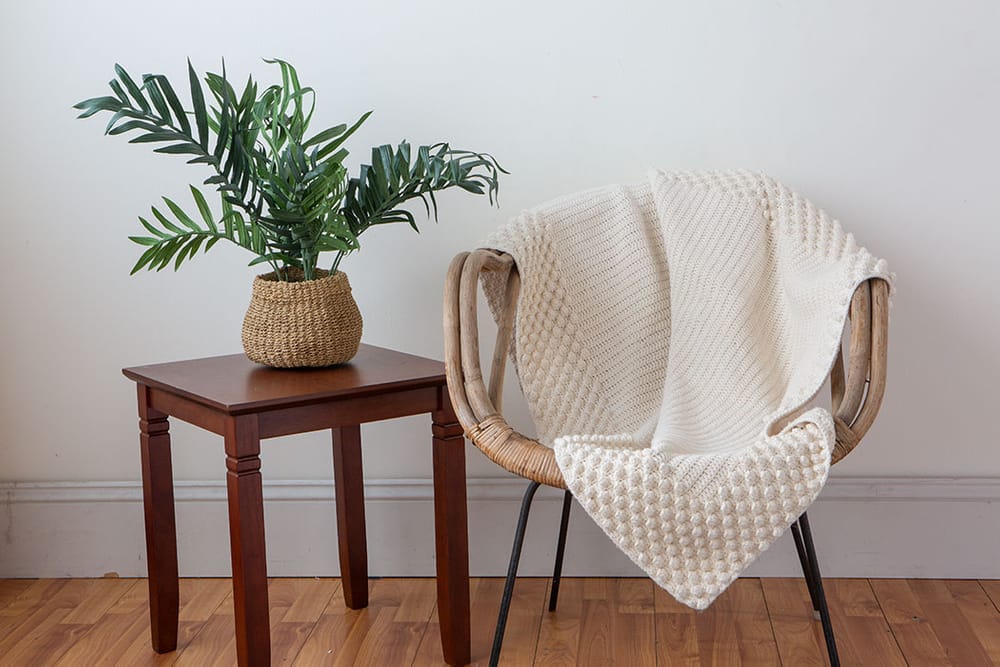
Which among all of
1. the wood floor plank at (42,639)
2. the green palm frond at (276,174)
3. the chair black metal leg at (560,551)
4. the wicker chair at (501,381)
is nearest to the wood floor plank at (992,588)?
the wicker chair at (501,381)

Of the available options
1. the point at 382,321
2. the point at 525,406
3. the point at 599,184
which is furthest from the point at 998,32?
the point at 382,321

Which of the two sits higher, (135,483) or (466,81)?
(466,81)

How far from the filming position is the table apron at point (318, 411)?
5.10 ft

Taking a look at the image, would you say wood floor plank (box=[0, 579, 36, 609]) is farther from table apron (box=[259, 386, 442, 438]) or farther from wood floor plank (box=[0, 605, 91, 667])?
table apron (box=[259, 386, 442, 438])

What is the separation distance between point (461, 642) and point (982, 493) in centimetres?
104

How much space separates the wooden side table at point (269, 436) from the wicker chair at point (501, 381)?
121 millimetres

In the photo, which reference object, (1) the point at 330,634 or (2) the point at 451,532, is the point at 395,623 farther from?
(2) the point at 451,532

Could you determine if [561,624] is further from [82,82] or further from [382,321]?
[82,82]

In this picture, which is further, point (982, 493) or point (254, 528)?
point (982, 493)

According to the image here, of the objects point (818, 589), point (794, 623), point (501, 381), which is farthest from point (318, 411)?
point (794, 623)

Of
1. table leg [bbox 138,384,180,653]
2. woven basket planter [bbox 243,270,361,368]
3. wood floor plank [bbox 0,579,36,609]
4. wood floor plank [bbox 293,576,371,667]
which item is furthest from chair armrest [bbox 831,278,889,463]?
wood floor plank [bbox 0,579,36,609]

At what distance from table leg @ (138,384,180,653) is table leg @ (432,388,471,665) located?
17.8 inches

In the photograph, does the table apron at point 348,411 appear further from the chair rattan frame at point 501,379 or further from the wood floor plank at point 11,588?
the wood floor plank at point 11,588

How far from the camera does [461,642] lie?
1767 millimetres
